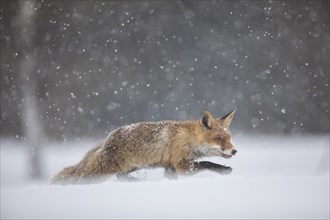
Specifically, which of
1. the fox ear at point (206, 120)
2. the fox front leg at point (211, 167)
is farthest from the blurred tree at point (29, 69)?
the fox front leg at point (211, 167)

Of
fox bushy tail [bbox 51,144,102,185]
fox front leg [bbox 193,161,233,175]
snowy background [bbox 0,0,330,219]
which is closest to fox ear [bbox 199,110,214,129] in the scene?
fox front leg [bbox 193,161,233,175]

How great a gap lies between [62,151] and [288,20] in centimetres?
540

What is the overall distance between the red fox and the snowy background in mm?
2828

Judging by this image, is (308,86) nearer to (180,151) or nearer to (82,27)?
(82,27)

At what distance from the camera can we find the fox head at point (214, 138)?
3932 millimetres

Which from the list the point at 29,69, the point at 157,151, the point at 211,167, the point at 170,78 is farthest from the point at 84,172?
the point at 170,78

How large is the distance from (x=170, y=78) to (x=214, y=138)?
20.1 ft

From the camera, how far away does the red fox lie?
3.85 m

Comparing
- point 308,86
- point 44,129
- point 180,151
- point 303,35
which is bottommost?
point 180,151

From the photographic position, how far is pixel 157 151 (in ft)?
12.9

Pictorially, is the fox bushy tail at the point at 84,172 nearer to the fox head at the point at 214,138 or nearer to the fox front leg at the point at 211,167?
the fox front leg at the point at 211,167

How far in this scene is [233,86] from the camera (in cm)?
1003

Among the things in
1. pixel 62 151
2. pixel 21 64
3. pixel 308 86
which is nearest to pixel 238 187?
pixel 21 64

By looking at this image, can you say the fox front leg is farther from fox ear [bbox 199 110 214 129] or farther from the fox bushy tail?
the fox bushy tail
